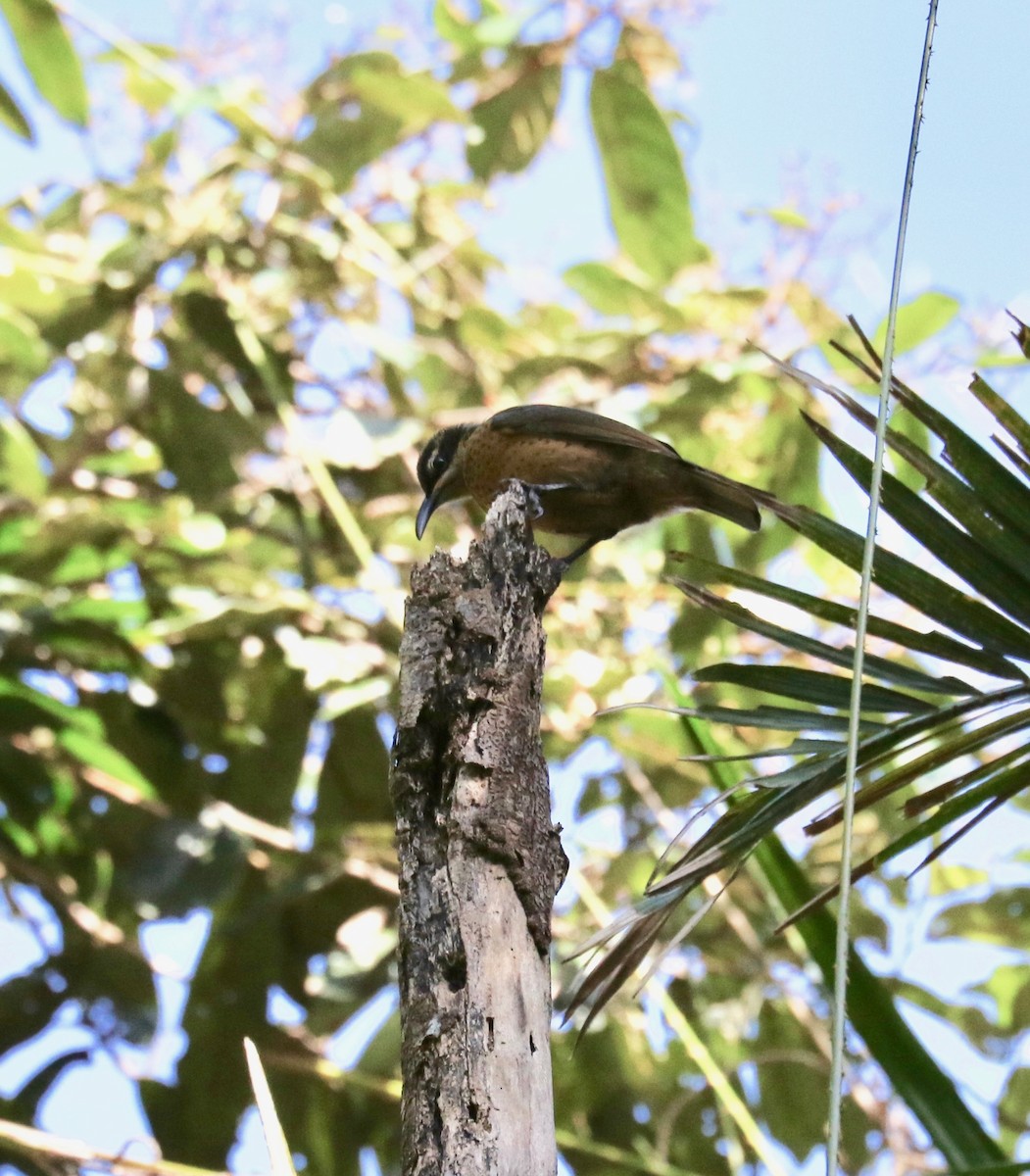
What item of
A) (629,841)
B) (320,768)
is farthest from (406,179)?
(629,841)

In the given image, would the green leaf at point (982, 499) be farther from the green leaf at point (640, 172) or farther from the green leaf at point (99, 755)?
the green leaf at point (99, 755)

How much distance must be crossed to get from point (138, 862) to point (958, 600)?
3.10m

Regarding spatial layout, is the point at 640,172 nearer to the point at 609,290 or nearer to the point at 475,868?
the point at 609,290

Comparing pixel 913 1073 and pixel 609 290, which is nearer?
pixel 913 1073

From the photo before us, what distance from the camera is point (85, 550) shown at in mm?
4723

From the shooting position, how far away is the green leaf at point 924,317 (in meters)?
4.13

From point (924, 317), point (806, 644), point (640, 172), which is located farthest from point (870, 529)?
point (640, 172)

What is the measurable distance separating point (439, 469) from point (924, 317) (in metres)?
1.51

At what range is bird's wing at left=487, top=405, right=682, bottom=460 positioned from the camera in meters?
3.63

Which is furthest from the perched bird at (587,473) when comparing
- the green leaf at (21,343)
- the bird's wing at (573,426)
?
the green leaf at (21,343)

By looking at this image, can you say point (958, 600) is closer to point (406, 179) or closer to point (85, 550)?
point (85, 550)

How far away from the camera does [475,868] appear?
1.64m

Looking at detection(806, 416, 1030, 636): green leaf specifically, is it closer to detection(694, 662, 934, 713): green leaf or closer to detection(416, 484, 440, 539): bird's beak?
detection(694, 662, 934, 713): green leaf

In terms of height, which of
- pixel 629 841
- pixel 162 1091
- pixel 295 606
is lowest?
pixel 162 1091
